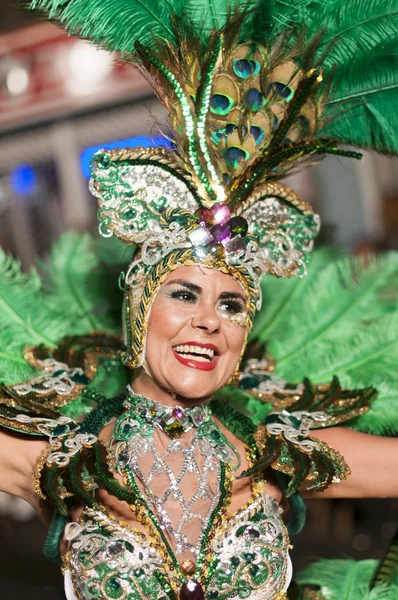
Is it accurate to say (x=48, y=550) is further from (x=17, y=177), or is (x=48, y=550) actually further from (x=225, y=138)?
(x=17, y=177)

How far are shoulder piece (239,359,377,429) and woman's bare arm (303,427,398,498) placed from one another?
7 cm

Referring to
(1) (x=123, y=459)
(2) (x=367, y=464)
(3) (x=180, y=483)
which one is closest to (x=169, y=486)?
(3) (x=180, y=483)

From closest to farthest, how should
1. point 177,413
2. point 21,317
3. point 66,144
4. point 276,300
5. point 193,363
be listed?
point 193,363 → point 177,413 → point 21,317 → point 276,300 → point 66,144

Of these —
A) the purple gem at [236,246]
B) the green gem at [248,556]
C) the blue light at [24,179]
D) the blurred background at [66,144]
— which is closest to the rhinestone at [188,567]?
the green gem at [248,556]

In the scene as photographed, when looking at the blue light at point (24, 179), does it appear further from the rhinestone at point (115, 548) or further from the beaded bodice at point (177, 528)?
the rhinestone at point (115, 548)

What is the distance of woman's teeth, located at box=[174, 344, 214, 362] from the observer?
2143 mm

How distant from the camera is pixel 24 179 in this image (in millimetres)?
9109

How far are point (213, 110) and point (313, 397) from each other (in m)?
0.94

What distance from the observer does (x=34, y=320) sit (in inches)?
113

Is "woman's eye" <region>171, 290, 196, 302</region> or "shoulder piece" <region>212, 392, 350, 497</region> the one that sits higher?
"woman's eye" <region>171, 290, 196, 302</region>

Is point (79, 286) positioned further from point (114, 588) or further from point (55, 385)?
point (114, 588)

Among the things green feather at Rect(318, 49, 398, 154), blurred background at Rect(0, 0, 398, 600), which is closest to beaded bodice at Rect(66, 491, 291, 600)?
green feather at Rect(318, 49, 398, 154)

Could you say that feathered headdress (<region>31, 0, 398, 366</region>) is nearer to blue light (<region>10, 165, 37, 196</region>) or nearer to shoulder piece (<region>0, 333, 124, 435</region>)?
shoulder piece (<region>0, 333, 124, 435</region>)

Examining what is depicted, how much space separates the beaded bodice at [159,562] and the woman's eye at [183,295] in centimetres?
58
